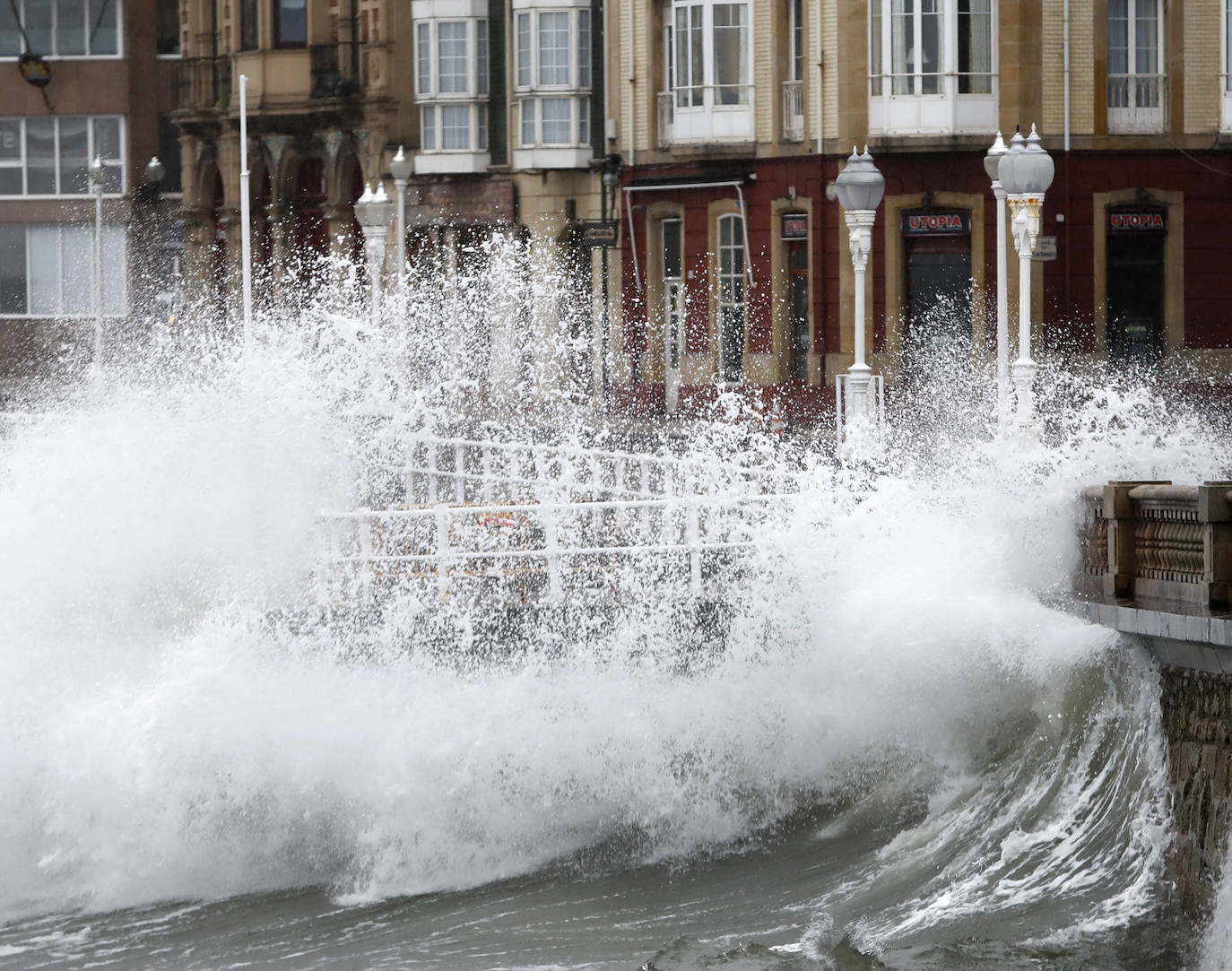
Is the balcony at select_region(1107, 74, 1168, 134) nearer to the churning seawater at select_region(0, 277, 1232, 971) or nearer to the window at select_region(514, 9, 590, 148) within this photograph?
the window at select_region(514, 9, 590, 148)

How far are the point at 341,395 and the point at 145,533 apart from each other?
2.26 meters

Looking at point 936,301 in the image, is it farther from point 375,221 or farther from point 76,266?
point 76,266

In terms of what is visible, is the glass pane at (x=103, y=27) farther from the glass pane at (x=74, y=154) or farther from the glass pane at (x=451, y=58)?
the glass pane at (x=451, y=58)

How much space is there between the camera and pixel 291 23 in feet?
176

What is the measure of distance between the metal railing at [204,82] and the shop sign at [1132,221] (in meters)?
23.0

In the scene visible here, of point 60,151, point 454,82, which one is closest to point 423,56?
point 454,82

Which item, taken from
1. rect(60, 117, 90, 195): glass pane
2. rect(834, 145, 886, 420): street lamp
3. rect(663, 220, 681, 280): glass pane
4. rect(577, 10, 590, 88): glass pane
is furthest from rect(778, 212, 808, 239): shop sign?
rect(60, 117, 90, 195): glass pane

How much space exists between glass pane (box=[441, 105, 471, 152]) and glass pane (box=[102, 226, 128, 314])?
15.4 meters

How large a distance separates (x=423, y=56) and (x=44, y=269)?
52.7 feet

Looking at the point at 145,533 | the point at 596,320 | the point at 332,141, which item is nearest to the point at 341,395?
the point at 145,533

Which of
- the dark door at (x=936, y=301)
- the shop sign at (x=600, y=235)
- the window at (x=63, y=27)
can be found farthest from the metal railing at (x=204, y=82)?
the dark door at (x=936, y=301)

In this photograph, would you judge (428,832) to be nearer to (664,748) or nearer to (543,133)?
(664,748)

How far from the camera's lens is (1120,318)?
1545 inches

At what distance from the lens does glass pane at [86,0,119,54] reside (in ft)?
196
